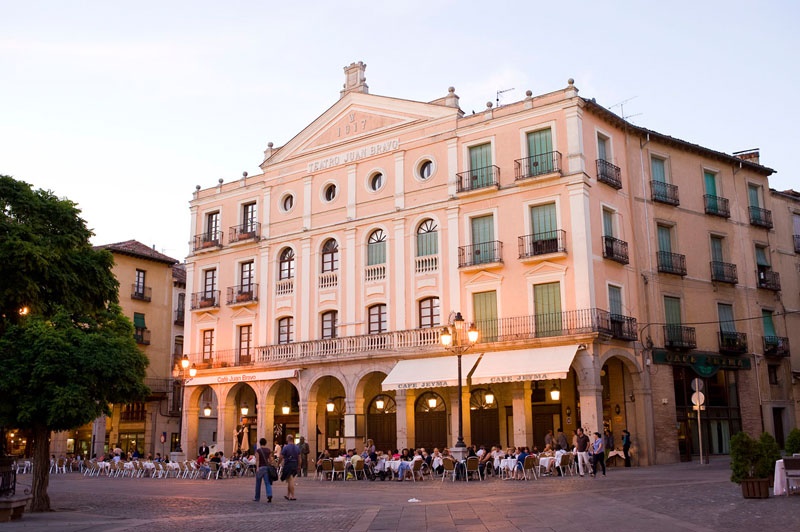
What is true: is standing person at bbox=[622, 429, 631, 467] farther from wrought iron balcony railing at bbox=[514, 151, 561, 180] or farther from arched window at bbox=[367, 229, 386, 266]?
arched window at bbox=[367, 229, 386, 266]

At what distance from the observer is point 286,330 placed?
39.4 metres

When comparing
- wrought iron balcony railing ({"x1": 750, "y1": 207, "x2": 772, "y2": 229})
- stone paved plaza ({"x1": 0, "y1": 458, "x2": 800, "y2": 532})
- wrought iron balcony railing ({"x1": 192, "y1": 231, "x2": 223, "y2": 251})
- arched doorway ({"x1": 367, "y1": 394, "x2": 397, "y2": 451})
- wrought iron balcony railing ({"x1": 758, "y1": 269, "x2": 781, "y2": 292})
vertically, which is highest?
wrought iron balcony railing ({"x1": 192, "y1": 231, "x2": 223, "y2": 251})

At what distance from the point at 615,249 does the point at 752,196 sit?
10.5 meters

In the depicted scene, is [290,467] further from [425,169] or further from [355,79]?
[355,79]

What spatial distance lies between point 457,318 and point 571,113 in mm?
10778

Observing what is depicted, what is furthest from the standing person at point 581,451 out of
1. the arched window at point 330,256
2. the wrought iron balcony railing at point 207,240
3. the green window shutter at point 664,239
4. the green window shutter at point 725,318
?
the wrought iron balcony railing at point 207,240

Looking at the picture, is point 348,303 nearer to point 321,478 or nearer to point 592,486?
point 321,478

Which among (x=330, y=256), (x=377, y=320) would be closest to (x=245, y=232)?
(x=330, y=256)

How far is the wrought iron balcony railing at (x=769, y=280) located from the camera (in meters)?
37.3

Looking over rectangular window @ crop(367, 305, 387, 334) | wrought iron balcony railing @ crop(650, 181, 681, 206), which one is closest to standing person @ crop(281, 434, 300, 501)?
rectangular window @ crop(367, 305, 387, 334)

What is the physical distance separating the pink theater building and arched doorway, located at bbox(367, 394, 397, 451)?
0.31 ft

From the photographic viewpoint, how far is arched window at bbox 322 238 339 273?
38188 millimetres

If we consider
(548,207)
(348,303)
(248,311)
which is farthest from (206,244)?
(548,207)

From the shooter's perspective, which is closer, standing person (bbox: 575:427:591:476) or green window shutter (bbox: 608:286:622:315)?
standing person (bbox: 575:427:591:476)
